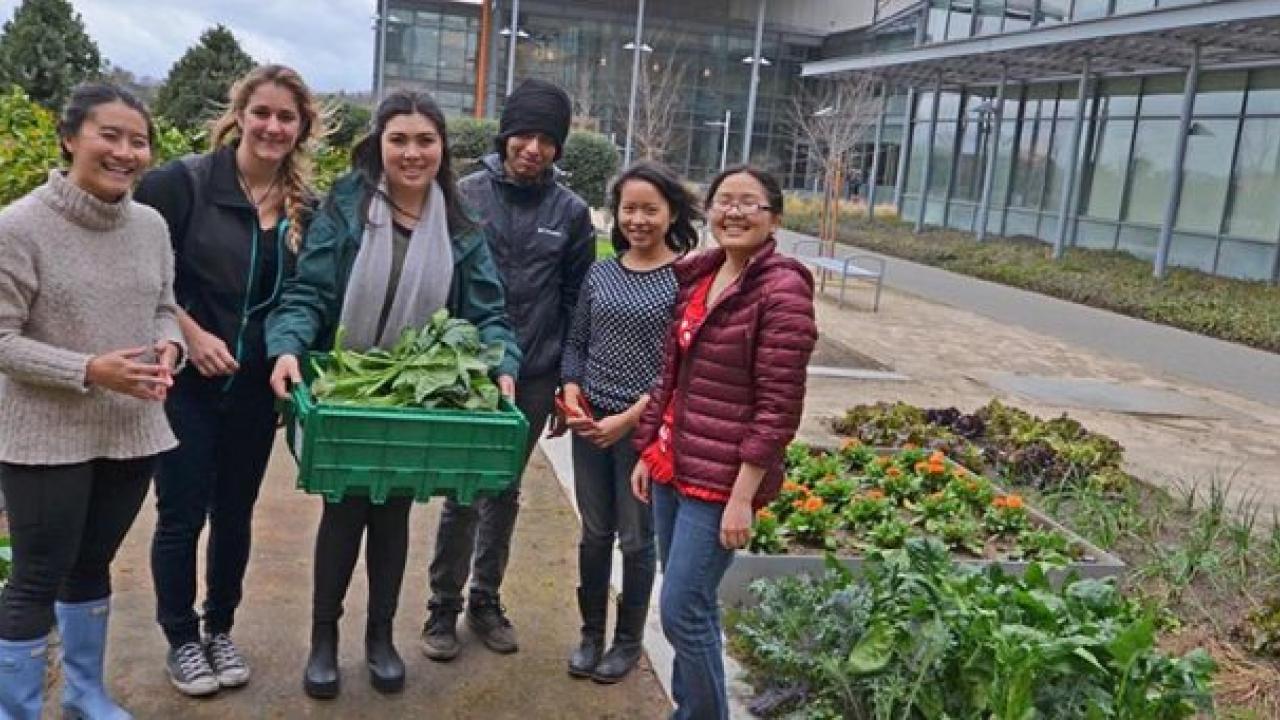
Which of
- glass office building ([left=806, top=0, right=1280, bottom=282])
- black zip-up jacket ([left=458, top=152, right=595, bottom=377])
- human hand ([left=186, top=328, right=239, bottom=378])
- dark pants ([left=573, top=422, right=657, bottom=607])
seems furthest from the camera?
glass office building ([left=806, top=0, right=1280, bottom=282])

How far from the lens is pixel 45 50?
13945mm

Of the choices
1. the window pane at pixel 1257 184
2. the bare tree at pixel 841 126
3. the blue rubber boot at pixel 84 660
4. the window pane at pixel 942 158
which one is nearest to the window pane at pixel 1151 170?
the window pane at pixel 1257 184

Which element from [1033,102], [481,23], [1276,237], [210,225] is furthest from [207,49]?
[481,23]

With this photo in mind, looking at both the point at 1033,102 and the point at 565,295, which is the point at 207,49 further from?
the point at 1033,102

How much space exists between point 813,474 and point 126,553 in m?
3.19

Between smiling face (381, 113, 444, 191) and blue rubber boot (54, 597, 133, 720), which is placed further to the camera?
smiling face (381, 113, 444, 191)

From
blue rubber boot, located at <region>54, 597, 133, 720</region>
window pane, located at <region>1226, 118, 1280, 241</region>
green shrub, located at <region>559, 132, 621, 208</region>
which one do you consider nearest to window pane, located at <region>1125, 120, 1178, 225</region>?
window pane, located at <region>1226, 118, 1280, 241</region>

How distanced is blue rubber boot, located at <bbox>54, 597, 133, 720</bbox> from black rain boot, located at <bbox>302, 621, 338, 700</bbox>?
0.53 meters

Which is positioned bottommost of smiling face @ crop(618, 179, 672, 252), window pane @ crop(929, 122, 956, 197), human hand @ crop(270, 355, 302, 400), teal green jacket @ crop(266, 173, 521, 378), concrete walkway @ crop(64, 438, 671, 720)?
concrete walkway @ crop(64, 438, 671, 720)

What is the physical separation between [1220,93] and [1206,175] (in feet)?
5.66

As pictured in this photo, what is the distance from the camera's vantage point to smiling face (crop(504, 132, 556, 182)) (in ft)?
11.8

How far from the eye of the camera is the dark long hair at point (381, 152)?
327 centimetres

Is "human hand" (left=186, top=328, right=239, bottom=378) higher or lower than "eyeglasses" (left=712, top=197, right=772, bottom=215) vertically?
lower

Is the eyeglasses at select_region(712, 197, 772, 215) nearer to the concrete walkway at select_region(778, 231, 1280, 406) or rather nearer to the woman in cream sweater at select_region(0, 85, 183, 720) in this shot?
the woman in cream sweater at select_region(0, 85, 183, 720)
